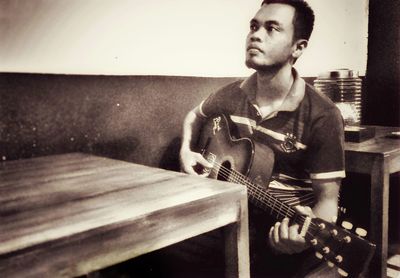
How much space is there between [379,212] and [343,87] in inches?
28.5

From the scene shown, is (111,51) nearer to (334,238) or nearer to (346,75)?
(334,238)

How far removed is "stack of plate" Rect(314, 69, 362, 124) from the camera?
196 cm

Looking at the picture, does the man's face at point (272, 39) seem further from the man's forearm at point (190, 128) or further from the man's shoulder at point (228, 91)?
the man's forearm at point (190, 128)

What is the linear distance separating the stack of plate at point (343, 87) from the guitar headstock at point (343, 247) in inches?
37.6

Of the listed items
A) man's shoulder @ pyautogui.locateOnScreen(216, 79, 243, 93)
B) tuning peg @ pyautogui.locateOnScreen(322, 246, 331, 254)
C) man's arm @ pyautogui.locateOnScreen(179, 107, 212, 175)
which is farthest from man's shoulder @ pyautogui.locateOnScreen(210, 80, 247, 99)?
tuning peg @ pyautogui.locateOnScreen(322, 246, 331, 254)

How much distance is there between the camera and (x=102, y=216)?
62cm

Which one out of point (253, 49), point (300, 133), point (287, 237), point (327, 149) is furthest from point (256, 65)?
point (287, 237)

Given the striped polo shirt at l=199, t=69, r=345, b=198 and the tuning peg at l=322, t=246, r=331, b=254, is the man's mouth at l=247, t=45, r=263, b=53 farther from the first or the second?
the tuning peg at l=322, t=246, r=331, b=254

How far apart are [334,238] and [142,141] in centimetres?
80

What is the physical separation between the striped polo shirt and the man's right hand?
0.17 metres

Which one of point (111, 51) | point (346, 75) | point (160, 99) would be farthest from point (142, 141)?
point (346, 75)

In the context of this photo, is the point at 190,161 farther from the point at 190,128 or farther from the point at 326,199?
the point at 326,199

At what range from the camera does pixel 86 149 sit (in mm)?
1365

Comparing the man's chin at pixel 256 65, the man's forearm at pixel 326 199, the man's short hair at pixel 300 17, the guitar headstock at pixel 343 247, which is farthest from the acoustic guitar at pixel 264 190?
the man's short hair at pixel 300 17
